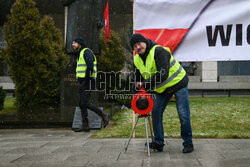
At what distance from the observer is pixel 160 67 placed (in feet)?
13.3

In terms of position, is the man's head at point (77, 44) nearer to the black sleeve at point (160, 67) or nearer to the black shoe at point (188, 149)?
the black sleeve at point (160, 67)

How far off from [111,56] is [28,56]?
4.57 m

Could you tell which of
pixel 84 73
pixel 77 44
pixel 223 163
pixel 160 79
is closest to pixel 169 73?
pixel 160 79

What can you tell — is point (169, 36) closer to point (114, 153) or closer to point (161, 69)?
point (161, 69)

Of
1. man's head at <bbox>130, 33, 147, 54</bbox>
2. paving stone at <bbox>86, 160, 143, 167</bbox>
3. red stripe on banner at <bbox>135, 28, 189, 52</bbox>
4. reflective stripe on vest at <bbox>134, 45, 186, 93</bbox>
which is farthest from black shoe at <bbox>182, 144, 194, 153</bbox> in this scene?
red stripe on banner at <bbox>135, 28, 189, 52</bbox>

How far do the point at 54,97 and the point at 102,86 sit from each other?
2.79 metres

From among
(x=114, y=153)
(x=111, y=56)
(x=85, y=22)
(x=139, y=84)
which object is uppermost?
(x=85, y=22)

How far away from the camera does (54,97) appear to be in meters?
11.8

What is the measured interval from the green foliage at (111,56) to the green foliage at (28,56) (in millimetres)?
3246

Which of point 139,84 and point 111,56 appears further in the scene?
point 111,56

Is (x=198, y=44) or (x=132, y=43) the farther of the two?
(x=198, y=44)

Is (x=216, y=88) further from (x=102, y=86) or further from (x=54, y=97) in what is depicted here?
(x=54, y=97)

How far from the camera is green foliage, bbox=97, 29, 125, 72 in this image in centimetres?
1412

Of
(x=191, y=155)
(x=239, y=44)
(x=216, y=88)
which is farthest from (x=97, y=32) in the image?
(x=216, y=88)
